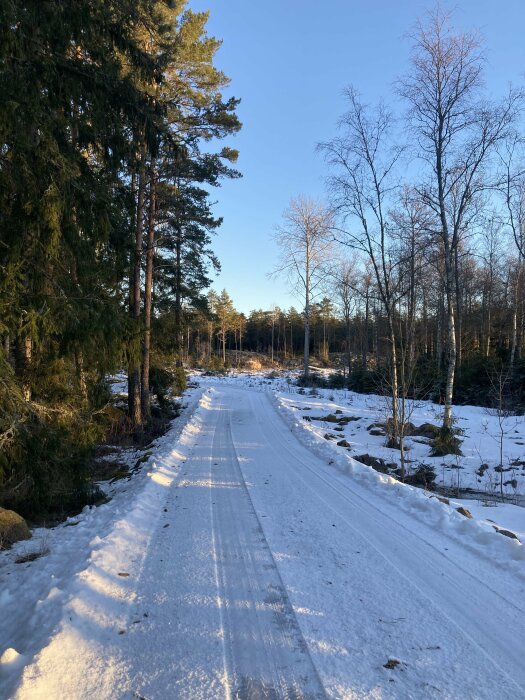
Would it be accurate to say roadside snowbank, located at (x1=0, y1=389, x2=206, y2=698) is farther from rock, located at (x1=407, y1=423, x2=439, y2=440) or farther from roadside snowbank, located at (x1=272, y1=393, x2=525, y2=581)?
rock, located at (x1=407, y1=423, x2=439, y2=440)

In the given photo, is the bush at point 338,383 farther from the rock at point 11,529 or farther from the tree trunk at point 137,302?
the rock at point 11,529

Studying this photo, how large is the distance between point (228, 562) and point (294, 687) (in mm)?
1934

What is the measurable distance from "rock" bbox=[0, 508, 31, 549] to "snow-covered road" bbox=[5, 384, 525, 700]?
1.42m

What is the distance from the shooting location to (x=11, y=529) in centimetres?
572

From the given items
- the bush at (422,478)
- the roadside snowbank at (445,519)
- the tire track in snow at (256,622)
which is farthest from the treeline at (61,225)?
the bush at (422,478)

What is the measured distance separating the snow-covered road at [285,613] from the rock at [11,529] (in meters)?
1.42

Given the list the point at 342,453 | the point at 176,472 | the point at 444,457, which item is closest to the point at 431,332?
the point at 444,457

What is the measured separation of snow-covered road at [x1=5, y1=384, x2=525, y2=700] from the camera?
2902 mm

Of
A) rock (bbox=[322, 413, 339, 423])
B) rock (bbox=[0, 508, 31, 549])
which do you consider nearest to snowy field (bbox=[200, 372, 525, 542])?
rock (bbox=[322, 413, 339, 423])

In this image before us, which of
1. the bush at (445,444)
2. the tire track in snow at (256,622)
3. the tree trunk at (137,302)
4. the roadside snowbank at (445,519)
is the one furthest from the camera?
the tree trunk at (137,302)

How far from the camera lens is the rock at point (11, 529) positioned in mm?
5557

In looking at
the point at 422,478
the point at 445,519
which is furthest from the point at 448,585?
the point at 422,478

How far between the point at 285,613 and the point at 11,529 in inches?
157

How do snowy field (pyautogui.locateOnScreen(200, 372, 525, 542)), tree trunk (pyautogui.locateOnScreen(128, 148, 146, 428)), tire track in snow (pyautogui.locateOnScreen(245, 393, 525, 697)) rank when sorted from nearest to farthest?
1. tire track in snow (pyautogui.locateOnScreen(245, 393, 525, 697))
2. snowy field (pyautogui.locateOnScreen(200, 372, 525, 542))
3. tree trunk (pyautogui.locateOnScreen(128, 148, 146, 428))
